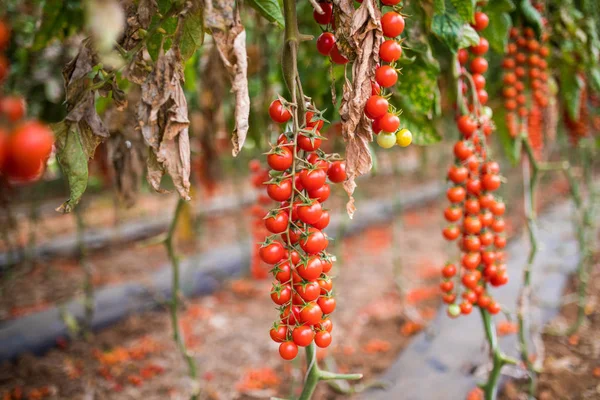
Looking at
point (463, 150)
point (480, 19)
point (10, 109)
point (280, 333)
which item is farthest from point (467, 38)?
point (10, 109)

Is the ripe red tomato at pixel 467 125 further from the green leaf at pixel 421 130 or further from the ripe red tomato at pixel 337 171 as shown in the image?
the ripe red tomato at pixel 337 171

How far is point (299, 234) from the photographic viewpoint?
2.35 feet

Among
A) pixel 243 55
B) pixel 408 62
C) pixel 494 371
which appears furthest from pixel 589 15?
pixel 243 55

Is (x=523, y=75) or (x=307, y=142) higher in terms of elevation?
(x=523, y=75)

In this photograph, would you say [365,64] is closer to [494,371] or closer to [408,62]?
[408,62]

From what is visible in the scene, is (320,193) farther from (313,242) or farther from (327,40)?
(327,40)

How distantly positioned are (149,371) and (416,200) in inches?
243

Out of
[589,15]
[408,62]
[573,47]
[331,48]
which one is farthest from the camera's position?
[589,15]

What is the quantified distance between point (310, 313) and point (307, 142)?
0.31 meters

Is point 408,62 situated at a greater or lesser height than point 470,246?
greater

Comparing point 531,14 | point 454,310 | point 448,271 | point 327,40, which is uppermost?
point 531,14

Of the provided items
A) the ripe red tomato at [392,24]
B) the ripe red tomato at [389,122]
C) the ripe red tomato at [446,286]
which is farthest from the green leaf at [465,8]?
the ripe red tomato at [446,286]

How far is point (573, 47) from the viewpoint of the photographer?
1514mm

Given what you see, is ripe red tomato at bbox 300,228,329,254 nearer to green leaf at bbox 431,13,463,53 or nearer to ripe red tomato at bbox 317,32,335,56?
ripe red tomato at bbox 317,32,335,56
